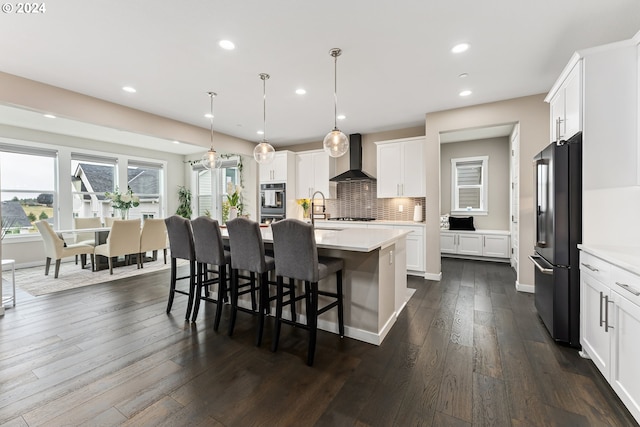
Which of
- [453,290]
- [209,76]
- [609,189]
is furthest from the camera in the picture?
[453,290]

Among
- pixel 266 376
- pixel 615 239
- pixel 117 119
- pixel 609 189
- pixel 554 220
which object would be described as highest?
pixel 117 119

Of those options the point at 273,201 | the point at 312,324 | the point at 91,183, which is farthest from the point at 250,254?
the point at 91,183

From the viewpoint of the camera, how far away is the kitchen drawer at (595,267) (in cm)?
180

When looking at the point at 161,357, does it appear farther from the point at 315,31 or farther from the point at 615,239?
the point at 615,239

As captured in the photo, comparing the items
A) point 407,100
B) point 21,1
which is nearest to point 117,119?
point 21,1

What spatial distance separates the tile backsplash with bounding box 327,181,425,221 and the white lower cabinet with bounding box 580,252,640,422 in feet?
10.5

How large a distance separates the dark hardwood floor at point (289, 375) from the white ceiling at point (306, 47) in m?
2.69

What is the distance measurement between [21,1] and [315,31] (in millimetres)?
2181

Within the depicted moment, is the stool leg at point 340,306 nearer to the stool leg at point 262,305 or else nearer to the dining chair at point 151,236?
the stool leg at point 262,305

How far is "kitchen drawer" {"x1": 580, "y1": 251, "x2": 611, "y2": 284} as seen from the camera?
180 centimetres

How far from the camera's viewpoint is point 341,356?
2215 millimetres

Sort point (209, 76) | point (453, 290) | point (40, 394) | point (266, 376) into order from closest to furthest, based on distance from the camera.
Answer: point (40, 394) → point (266, 376) → point (209, 76) → point (453, 290)

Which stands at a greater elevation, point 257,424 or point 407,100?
point 407,100

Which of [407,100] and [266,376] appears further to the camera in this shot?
[407,100]
